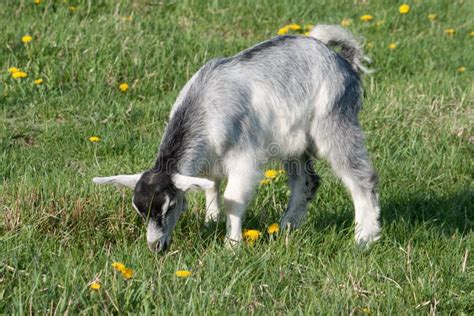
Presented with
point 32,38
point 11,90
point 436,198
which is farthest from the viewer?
point 32,38

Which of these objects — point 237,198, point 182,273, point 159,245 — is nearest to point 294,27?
point 237,198

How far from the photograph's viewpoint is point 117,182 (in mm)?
5492

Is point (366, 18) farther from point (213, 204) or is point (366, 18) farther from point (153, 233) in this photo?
point (153, 233)

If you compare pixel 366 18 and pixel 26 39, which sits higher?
pixel 26 39

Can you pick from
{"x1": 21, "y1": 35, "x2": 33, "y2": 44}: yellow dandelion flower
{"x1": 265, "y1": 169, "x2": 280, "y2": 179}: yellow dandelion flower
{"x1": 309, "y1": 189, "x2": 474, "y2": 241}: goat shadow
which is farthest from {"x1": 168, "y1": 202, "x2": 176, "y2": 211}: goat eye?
{"x1": 21, "y1": 35, "x2": 33, "y2": 44}: yellow dandelion flower

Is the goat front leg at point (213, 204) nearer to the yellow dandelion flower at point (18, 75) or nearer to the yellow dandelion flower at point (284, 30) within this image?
the yellow dandelion flower at point (18, 75)

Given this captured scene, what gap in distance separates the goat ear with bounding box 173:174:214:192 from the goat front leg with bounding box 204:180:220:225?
708mm

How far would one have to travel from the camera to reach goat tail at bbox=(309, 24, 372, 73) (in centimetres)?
646

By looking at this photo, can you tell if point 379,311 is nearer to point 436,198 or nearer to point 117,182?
point 117,182

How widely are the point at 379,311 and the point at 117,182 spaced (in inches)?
68.7

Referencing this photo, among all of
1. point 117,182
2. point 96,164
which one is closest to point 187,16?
point 96,164

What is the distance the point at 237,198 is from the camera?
5723 mm

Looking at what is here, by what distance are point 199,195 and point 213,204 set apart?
40cm

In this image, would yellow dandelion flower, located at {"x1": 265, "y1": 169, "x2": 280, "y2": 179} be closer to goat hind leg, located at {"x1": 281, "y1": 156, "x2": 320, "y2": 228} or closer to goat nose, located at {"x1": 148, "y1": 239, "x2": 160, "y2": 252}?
goat hind leg, located at {"x1": 281, "y1": 156, "x2": 320, "y2": 228}
